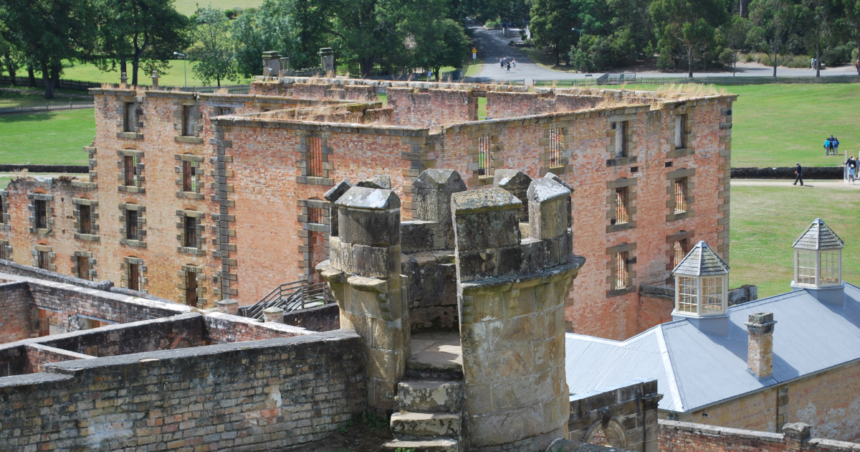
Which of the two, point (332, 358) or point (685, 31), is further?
point (685, 31)

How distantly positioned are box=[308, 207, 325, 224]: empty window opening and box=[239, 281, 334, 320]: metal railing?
1886mm

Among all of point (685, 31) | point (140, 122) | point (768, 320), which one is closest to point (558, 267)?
point (768, 320)

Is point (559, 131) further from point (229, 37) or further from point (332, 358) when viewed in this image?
point (229, 37)

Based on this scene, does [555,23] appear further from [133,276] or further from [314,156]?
[314,156]

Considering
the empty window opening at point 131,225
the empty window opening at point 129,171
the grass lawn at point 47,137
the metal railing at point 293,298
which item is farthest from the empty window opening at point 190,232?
the grass lawn at point 47,137

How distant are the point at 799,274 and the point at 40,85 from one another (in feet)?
259

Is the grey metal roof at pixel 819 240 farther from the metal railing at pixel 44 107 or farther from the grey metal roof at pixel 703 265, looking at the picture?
the metal railing at pixel 44 107

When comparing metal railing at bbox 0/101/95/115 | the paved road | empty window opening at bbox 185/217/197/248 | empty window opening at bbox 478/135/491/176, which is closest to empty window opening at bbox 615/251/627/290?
empty window opening at bbox 478/135/491/176

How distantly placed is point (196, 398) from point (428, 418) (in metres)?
2.86

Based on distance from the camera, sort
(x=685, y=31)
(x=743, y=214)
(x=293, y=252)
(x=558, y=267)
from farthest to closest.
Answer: (x=685, y=31)
(x=743, y=214)
(x=293, y=252)
(x=558, y=267)

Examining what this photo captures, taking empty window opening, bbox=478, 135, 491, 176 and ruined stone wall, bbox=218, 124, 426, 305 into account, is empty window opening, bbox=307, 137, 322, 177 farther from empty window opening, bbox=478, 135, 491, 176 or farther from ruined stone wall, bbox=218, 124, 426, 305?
empty window opening, bbox=478, 135, 491, 176

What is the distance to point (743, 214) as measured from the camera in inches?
2596

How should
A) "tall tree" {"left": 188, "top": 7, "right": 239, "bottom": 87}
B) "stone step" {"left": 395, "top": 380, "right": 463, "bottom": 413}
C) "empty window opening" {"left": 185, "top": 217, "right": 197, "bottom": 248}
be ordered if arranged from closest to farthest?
"stone step" {"left": 395, "top": 380, "right": 463, "bottom": 413} → "empty window opening" {"left": 185, "top": 217, "right": 197, "bottom": 248} → "tall tree" {"left": 188, "top": 7, "right": 239, "bottom": 87}

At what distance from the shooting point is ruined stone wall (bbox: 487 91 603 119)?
4709 cm
